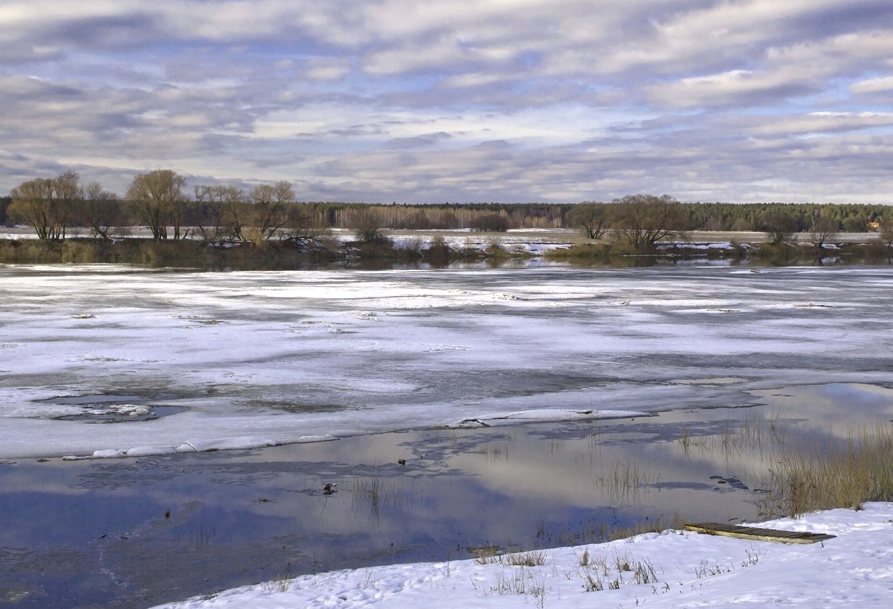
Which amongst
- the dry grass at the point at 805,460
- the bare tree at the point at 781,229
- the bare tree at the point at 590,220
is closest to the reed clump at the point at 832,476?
the dry grass at the point at 805,460

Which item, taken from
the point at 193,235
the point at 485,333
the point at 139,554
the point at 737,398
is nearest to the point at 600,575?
the point at 139,554

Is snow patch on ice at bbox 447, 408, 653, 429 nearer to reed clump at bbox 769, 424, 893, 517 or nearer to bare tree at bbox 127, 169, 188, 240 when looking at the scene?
reed clump at bbox 769, 424, 893, 517

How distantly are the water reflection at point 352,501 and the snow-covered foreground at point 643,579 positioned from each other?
0.58 meters

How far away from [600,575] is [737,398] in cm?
723

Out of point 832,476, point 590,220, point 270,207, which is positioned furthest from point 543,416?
point 590,220

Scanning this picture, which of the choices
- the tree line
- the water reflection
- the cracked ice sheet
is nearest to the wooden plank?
the water reflection

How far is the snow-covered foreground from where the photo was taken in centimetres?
470

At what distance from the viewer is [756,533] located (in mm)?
6441

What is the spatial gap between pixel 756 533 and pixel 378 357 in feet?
31.1

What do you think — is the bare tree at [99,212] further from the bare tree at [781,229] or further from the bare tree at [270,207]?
the bare tree at [781,229]

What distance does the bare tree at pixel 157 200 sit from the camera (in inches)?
2689

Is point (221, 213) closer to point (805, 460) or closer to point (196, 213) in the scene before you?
point (196, 213)

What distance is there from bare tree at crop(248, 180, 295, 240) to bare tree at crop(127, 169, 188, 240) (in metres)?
6.23

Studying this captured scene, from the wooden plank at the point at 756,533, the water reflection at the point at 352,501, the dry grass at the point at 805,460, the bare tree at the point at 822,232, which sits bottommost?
the water reflection at the point at 352,501
